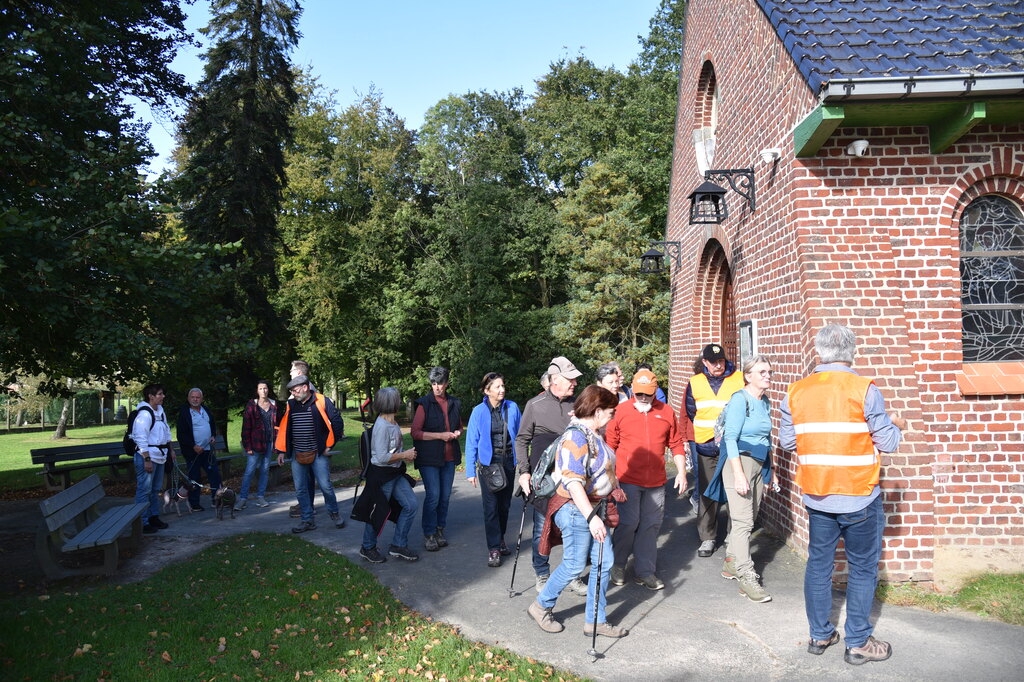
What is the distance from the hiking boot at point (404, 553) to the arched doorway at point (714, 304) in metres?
6.03

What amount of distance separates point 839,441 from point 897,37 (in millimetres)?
4324

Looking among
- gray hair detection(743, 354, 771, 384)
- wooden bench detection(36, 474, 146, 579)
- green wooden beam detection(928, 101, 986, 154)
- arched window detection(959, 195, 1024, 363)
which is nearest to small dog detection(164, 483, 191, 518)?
wooden bench detection(36, 474, 146, 579)

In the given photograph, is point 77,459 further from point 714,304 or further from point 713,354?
point 713,354

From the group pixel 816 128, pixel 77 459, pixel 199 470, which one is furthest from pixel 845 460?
pixel 77 459

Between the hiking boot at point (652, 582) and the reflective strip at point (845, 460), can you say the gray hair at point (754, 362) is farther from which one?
the hiking boot at point (652, 582)

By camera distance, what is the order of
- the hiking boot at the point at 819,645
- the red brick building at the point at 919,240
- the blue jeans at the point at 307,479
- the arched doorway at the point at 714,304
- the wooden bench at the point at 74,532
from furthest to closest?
1. the arched doorway at the point at 714,304
2. the blue jeans at the point at 307,479
3. the wooden bench at the point at 74,532
4. the red brick building at the point at 919,240
5. the hiking boot at the point at 819,645

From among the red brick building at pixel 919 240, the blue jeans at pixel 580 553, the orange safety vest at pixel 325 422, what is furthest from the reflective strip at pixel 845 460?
the orange safety vest at pixel 325 422

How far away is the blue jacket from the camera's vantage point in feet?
21.7

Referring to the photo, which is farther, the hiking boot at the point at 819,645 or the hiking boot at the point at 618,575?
the hiking boot at the point at 618,575

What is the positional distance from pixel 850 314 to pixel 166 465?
28.2 ft

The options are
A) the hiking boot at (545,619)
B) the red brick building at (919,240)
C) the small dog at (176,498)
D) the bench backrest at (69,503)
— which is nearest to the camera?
the hiking boot at (545,619)

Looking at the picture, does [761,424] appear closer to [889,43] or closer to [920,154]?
[920,154]

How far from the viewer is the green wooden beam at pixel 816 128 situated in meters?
5.86

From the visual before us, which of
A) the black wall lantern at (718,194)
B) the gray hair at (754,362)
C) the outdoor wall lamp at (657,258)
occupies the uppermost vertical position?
the black wall lantern at (718,194)
